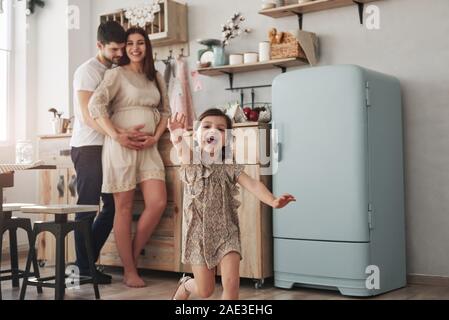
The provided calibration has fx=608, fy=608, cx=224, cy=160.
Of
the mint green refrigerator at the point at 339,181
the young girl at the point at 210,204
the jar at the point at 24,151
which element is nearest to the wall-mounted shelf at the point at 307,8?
the mint green refrigerator at the point at 339,181

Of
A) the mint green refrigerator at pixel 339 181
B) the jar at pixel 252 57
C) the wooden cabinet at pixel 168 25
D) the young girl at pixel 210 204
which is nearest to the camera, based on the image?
the young girl at pixel 210 204

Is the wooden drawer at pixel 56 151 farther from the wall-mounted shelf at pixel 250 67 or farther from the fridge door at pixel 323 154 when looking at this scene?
the fridge door at pixel 323 154

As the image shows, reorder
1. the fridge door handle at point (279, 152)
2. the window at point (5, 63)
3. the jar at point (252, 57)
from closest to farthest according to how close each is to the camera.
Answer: the fridge door handle at point (279, 152), the jar at point (252, 57), the window at point (5, 63)

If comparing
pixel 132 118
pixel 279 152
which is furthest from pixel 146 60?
pixel 279 152

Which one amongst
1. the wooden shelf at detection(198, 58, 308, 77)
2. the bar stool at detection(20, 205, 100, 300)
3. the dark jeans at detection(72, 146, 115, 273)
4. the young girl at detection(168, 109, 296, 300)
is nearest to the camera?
the young girl at detection(168, 109, 296, 300)

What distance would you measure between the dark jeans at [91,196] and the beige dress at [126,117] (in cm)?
7

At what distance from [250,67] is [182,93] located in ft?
2.02

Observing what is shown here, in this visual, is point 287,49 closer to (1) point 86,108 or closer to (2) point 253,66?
(2) point 253,66

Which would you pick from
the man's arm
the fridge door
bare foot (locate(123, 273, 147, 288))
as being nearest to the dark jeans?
the man's arm

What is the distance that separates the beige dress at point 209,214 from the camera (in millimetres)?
2457

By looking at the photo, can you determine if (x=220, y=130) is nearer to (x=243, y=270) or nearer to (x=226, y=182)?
(x=226, y=182)

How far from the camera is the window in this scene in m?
4.96

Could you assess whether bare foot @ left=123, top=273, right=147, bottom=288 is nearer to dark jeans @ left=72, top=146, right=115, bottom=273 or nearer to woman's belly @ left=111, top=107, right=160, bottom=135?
dark jeans @ left=72, top=146, right=115, bottom=273

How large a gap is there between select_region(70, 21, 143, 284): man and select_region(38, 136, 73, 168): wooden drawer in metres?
0.60
